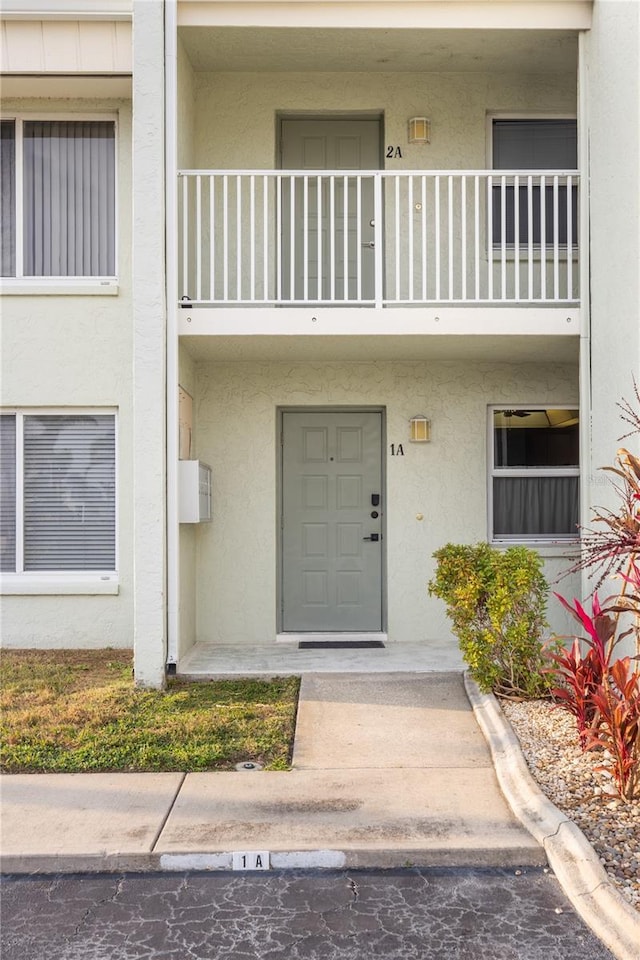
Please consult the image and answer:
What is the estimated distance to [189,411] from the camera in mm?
8805

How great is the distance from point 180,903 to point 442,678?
403cm

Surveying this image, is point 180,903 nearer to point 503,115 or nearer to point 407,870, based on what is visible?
point 407,870

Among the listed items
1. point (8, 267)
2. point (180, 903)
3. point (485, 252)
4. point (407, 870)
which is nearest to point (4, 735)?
point (180, 903)

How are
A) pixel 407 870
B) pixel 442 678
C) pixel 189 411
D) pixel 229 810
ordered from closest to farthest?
pixel 407 870 < pixel 229 810 < pixel 442 678 < pixel 189 411

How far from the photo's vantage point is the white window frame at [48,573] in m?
8.91

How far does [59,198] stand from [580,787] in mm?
7794

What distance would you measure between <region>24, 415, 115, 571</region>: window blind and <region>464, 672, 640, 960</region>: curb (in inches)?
200

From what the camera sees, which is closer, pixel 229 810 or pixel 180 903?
pixel 180 903

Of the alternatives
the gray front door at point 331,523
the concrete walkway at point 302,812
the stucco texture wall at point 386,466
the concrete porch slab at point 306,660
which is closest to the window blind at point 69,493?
the stucco texture wall at point 386,466

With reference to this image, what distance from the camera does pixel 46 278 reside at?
9.04 metres

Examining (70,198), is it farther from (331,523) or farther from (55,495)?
(331,523)

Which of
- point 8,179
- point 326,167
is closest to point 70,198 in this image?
point 8,179

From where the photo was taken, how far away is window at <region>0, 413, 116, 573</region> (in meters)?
9.07

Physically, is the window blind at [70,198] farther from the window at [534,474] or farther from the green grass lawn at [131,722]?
the window at [534,474]
